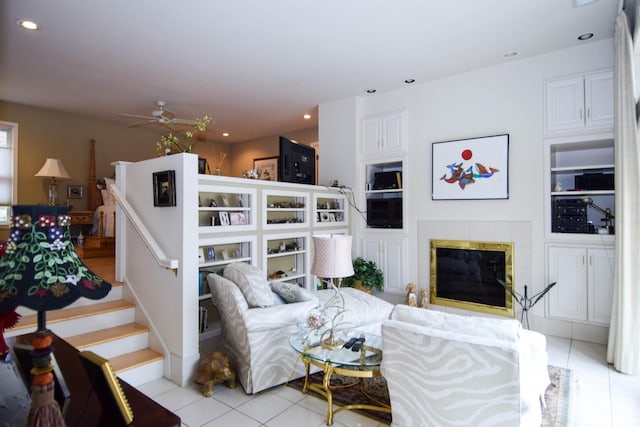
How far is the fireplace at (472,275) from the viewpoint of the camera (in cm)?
412

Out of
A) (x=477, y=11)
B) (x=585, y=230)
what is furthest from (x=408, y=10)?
(x=585, y=230)

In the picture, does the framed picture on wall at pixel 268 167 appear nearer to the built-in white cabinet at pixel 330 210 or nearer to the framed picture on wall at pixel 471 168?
the built-in white cabinet at pixel 330 210

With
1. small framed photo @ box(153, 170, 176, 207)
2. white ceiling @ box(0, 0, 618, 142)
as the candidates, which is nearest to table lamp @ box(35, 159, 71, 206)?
white ceiling @ box(0, 0, 618, 142)

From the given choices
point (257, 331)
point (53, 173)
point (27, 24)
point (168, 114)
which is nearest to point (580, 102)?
point (257, 331)

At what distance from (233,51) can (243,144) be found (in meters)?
4.89

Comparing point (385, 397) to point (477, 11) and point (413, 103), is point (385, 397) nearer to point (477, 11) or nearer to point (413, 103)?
point (477, 11)

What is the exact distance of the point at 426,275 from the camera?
15.2 ft

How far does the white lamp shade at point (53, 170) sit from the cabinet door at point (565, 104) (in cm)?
705

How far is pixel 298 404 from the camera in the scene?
2.54m

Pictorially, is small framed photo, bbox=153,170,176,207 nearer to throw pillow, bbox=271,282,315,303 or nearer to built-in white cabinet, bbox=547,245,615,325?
throw pillow, bbox=271,282,315,303

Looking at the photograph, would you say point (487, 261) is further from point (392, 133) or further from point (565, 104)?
point (392, 133)

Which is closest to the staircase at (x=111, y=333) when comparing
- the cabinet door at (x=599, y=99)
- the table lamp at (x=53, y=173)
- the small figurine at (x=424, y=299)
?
the small figurine at (x=424, y=299)

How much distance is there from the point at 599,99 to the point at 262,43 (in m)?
3.48

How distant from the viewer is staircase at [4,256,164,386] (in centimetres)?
281
